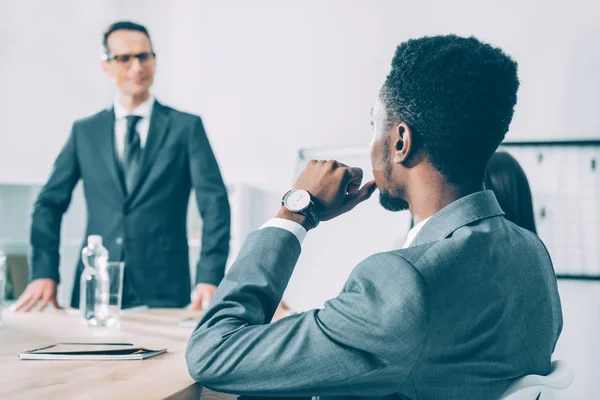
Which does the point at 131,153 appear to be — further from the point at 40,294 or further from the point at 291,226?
the point at 291,226

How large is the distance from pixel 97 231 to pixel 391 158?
1582mm

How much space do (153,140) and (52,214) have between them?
0.44 m

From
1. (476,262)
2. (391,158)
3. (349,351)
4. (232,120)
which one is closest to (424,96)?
(391,158)

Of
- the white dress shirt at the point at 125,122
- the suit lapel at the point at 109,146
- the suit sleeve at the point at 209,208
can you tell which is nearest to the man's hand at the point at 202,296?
the suit sleeve at the point at 209,208

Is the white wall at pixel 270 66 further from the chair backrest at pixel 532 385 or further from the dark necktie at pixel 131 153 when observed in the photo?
the chair backrest at pixel 532 385

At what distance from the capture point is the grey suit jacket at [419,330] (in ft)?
2.73

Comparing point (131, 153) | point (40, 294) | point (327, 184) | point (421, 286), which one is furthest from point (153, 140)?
point (421, 286)

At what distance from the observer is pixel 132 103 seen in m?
2.57

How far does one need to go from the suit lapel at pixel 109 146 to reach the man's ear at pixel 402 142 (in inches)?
61.1

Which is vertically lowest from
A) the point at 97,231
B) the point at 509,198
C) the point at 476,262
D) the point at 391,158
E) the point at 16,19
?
the point at 97,231

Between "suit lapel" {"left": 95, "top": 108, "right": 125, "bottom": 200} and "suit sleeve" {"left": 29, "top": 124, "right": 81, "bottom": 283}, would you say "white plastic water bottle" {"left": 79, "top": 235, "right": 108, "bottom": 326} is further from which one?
"suit lapel" {"left": 95, "top": 108, "right": 125, "bottom": 200}

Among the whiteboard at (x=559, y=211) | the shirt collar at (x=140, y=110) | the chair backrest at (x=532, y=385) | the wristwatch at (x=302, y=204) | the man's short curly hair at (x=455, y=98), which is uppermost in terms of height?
the man's short curly hair at (x=455, y=98)

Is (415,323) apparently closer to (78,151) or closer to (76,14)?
(78,151)

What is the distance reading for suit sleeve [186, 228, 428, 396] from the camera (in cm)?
83
